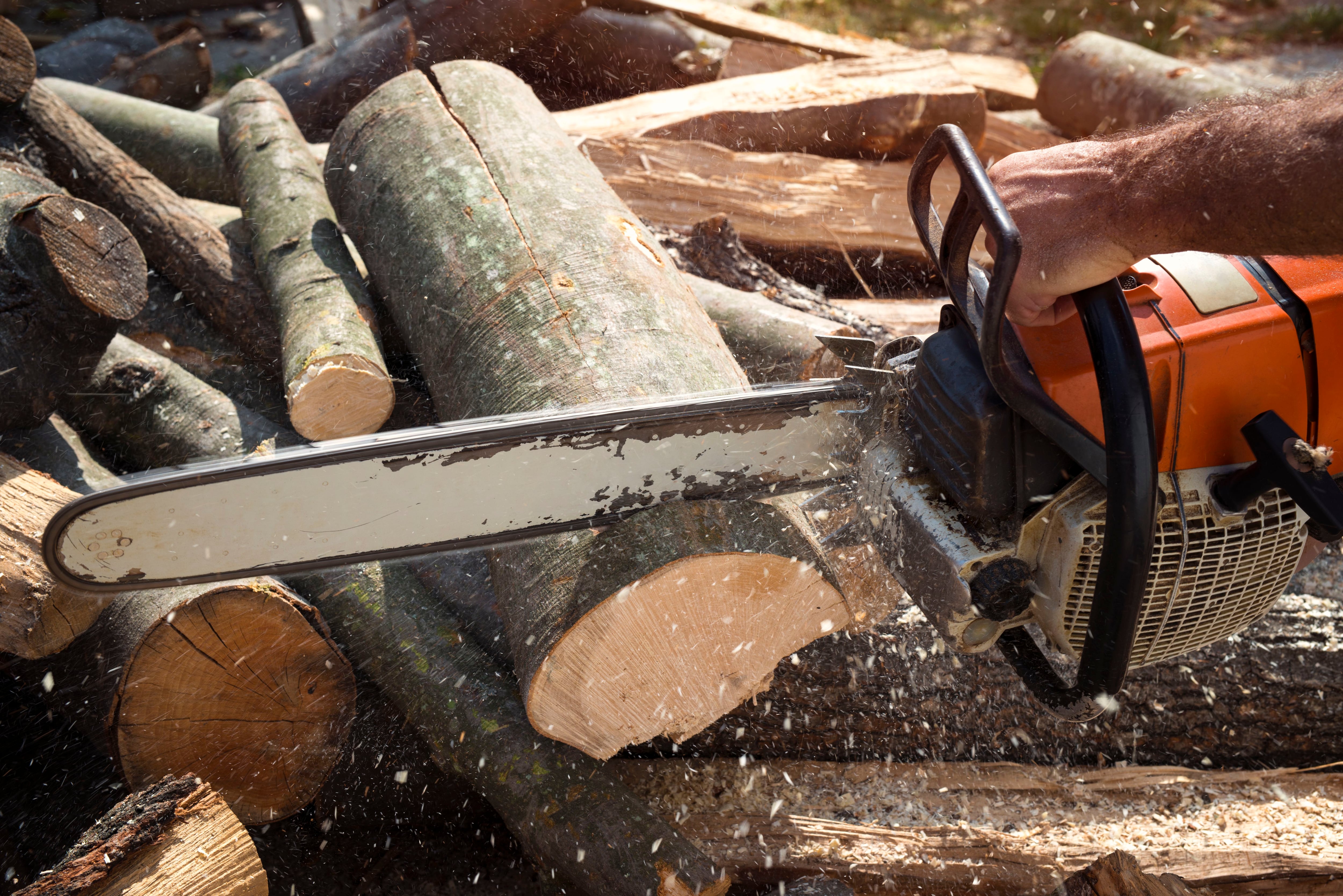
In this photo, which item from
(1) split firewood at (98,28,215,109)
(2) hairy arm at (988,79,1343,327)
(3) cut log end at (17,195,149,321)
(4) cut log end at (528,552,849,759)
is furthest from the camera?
(1) split firewood at (98,28,215,109)

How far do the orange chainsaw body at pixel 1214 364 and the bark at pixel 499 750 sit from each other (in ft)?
3.41

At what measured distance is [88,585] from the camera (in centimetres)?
138

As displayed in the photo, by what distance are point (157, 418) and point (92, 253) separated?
1.44ft

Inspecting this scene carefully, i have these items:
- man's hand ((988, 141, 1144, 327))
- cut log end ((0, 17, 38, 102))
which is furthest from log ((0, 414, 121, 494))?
man's hand ((988, 141, 1144, 327))

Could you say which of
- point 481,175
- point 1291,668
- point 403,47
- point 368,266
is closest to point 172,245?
point 368,266

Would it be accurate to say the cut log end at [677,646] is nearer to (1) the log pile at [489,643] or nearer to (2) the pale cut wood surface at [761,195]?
(1) the log pile at [489,643]

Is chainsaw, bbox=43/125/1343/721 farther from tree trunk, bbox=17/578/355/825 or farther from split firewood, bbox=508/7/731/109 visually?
split firewood, bbox=508/7/731/109

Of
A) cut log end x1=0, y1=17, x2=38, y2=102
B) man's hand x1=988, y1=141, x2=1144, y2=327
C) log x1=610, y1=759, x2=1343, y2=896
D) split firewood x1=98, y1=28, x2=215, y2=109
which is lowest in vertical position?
log x1=610, y1=759, x2=1343, y2=896

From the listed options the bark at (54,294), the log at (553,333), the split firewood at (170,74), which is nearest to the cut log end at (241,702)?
the log at (553,333)

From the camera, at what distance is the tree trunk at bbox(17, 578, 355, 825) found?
1.65 metres

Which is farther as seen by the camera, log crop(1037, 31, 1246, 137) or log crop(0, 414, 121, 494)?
log crop(1037, 31, 1246, 137)

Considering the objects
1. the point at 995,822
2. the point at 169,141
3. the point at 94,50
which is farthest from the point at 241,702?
the point at 94,50

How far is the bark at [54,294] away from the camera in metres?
2.02

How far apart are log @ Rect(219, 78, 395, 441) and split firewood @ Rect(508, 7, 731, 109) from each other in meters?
1.76
